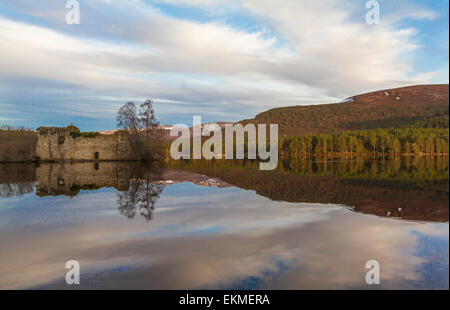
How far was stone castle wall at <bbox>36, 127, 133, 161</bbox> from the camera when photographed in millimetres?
50812

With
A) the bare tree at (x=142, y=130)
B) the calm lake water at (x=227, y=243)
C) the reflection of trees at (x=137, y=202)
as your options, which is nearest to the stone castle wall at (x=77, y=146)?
the bare tree at (x=142, y=130)

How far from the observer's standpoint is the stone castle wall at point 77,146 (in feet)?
167

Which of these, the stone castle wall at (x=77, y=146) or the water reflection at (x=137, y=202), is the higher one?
the stone castle wall at (x=77, y=146)

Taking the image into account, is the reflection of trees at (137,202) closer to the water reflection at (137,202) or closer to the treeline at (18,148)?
the water reflection at (137,202)

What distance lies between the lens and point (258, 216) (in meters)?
10.2

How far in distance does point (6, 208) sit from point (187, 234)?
27.8 ft

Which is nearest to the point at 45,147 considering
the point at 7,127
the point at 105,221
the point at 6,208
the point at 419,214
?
the point at 7,127

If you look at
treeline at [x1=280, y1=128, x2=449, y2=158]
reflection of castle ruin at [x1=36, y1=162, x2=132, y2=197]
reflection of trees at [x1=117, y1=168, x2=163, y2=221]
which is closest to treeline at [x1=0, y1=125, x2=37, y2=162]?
reflection of castle ruin at [x1=36, y1=162, x2=132, y2=197]

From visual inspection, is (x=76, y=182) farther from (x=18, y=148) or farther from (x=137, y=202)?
(x=18, y=148)

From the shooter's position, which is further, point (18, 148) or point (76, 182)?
point (18, 148)

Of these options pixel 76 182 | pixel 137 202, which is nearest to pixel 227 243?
pixel 137 202

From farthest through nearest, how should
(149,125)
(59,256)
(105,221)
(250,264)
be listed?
(149,125), (105,221), (59,256), (250,264)

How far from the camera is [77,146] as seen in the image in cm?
5228
